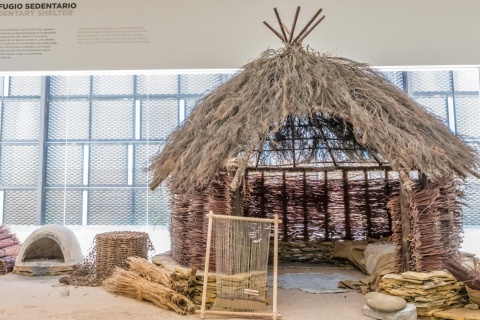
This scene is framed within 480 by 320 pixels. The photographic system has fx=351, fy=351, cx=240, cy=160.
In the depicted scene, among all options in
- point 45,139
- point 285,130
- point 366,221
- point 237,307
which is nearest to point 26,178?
point 45,139

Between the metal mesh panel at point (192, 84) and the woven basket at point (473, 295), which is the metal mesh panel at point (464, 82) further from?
the woven basket at point (473, 295)

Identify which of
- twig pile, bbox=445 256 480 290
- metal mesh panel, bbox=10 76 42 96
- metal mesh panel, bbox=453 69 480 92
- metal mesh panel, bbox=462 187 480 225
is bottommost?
twig pile, bbox=445 256 480 290

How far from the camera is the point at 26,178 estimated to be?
7098 mm

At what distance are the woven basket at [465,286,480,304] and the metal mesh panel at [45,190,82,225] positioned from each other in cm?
651

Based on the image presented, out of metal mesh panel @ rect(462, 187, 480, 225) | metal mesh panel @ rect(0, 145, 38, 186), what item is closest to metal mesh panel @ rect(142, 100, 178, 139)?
metal mesh panel @ rect(0, 145, 38, 186)

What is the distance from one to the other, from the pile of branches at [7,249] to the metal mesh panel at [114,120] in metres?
2.50

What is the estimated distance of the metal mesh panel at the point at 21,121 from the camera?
718cm

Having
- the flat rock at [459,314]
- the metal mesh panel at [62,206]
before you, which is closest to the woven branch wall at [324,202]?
the flat rock at [459,314]

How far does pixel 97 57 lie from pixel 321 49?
2974 millimetres

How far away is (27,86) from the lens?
7.18m

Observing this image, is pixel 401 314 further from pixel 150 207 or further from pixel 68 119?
pixel 68 119

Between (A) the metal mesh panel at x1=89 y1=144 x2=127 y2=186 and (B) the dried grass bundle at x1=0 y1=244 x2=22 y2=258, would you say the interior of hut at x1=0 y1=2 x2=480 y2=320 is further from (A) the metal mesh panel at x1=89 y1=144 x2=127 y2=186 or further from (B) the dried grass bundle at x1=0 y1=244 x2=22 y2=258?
(A) the metal mesh panel at x1=89 y1=144 x2=127 y2=186

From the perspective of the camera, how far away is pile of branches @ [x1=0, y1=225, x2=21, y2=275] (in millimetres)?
4656

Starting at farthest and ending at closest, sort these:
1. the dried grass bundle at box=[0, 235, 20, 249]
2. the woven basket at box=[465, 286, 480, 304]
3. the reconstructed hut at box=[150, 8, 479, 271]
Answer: the dried grass bundle at box=[0, 235, 20, 249], the reconstructed hut at box=[150, 8, 479, 271], the woven basket at box=[465, 286, 480, 304]
